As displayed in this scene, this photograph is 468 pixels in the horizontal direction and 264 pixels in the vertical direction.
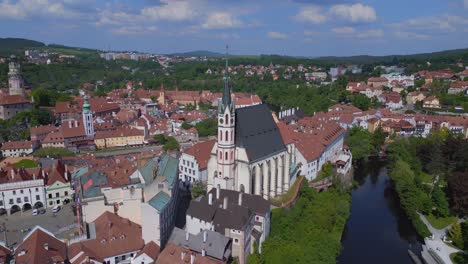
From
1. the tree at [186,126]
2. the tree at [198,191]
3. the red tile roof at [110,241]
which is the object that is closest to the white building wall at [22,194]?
the red tile roof at [110,241]

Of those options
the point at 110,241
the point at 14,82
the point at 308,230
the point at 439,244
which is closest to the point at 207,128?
the point at 308,230

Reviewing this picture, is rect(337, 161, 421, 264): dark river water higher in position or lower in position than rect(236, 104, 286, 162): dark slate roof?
lower

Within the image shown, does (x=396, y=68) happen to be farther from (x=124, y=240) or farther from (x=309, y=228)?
(x=124, y=240)

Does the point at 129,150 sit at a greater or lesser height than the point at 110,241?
lesser

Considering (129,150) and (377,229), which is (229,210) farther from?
(129,150)

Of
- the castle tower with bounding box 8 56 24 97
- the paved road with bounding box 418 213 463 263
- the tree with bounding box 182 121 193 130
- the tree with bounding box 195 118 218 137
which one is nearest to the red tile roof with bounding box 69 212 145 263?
the paved road with bounding box 418 213 463 263

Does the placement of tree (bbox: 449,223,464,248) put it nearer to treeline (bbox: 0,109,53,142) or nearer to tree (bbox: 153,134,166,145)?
tree (bbox: 153,134,166,145)
